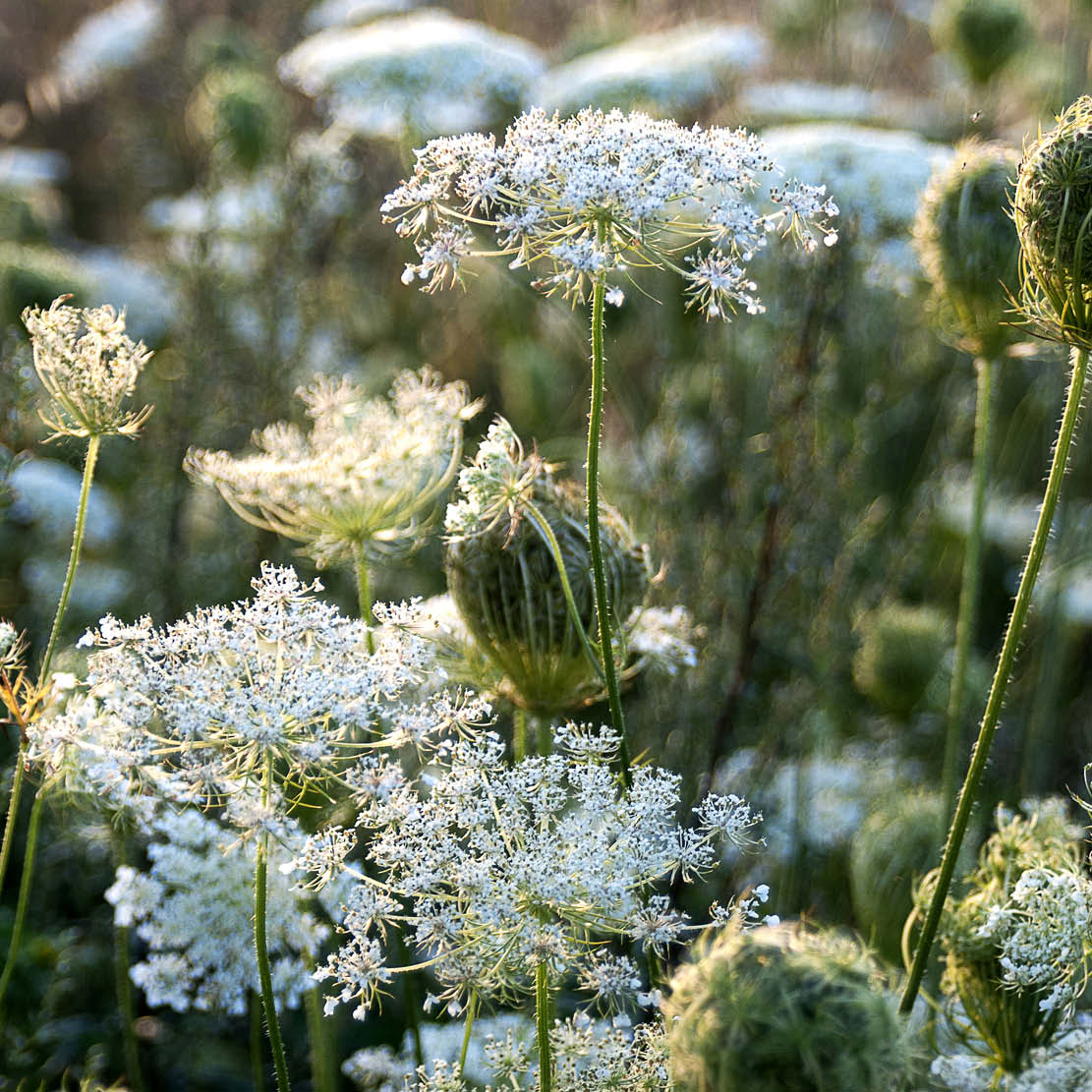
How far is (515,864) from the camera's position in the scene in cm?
128

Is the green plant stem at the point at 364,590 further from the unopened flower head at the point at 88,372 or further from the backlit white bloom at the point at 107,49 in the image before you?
the backlit white bloom at the point at 107,49

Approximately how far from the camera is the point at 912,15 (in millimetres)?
5449

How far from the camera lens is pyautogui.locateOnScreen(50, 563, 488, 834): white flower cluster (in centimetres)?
→ 126

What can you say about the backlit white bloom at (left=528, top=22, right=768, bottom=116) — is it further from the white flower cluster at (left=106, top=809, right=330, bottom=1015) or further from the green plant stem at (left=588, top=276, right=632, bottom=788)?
the white flower cluster at (left=106, top=809, right=330, bottom=1015)

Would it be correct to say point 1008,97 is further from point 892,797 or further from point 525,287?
point 892,797

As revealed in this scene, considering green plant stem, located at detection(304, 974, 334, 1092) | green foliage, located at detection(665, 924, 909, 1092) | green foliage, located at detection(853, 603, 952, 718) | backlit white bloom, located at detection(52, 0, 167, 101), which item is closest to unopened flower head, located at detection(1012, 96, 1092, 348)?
green foliage, located at detection(665, 924, 909, 1092)

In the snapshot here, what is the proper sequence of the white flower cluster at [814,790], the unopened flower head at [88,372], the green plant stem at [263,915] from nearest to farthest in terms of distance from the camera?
the green plant stem at [263,915], the unopened flower head at [88,372], the white flower cluster at [814,790]

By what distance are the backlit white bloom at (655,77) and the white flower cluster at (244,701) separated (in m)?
2.75

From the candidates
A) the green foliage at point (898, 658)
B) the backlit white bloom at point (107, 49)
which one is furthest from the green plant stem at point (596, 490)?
the backlit white bloom at point (107, 49)

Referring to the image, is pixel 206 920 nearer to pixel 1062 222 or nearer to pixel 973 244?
pixel 1062 222

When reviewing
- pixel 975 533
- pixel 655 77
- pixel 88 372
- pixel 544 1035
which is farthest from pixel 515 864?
pixel 655 77

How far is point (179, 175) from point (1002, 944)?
6.01m

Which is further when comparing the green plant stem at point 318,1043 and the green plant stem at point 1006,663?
the green plant stem at point 318,1043

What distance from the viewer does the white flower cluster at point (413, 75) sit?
3508 millimetres
